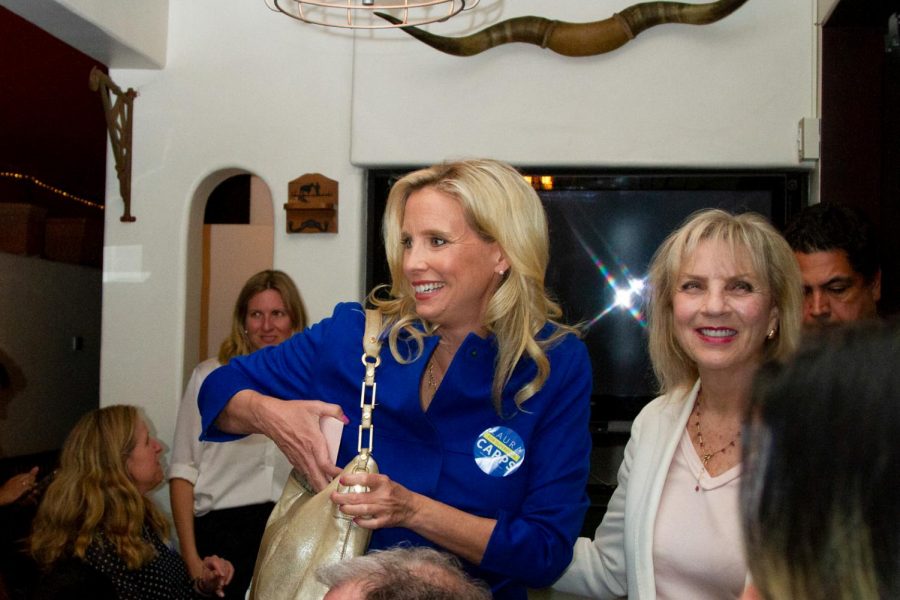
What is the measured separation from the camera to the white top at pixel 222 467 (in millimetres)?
3783

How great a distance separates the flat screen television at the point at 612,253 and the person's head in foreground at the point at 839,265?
5.42ft

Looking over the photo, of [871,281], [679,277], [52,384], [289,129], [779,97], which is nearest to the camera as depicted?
[679,277]

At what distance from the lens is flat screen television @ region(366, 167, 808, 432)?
13.6 feet

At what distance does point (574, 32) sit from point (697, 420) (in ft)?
7.81

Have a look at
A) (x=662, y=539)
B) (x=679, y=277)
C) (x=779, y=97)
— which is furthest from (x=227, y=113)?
(x=662, y=539)

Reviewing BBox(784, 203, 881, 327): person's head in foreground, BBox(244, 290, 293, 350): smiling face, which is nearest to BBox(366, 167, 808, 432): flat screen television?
BBox(244, 290, 293, 350): smiling face

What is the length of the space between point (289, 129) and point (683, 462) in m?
2.78

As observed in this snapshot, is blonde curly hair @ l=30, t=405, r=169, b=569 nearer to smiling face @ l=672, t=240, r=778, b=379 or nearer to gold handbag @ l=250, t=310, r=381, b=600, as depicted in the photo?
gold handbag @ l=250, t=310, r=381, b=600

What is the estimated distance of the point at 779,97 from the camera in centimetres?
400

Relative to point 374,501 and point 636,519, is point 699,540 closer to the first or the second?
point 636,519

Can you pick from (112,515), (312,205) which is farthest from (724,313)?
(312,205)

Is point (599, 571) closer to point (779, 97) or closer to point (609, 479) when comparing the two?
point (609, 479)

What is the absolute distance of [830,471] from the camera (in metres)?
0.64

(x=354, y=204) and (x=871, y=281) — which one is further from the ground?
Result: (x=354, y=204)
